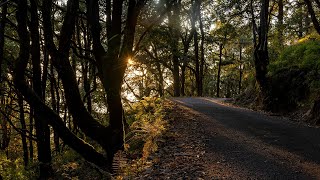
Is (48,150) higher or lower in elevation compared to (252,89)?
lower

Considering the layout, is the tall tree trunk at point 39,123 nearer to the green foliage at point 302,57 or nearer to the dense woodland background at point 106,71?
the dense woodland background at point 106,71

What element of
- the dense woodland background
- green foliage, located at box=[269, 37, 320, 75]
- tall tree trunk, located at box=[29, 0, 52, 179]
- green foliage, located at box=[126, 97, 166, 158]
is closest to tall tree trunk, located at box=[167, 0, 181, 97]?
the dense woodland background

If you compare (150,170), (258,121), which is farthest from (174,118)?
(150,170)

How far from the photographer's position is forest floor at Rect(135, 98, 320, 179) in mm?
5320

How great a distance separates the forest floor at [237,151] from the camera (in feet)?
17.5

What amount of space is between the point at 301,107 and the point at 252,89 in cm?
465

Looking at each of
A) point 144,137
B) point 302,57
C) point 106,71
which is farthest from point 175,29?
point 144,137

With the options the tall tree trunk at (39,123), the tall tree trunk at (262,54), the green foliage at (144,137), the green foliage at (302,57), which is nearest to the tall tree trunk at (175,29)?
the tall tree trunk at (262,54)

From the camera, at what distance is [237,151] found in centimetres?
666

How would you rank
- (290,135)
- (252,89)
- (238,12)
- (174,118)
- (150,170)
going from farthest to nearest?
1. (238,12)
2. (252,89)
3. (174,118)
4. (290,135)
5. (150,170)

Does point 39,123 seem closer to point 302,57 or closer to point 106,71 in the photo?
point 106,71

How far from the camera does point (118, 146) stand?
820 cm

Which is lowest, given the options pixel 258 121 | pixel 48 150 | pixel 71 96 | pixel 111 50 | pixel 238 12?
pixel 48 150

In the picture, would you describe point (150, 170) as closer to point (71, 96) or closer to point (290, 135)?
point (71, 96)
